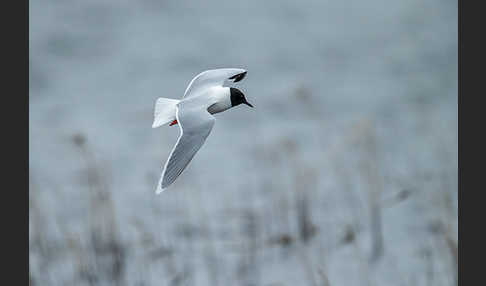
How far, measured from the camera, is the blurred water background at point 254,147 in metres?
3.59

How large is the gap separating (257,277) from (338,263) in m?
0.48

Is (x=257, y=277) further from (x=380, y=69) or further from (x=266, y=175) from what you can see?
(x=380, y=69)

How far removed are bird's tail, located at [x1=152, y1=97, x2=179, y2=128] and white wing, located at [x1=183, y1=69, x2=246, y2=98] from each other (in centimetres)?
7

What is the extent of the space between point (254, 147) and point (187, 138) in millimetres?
2986

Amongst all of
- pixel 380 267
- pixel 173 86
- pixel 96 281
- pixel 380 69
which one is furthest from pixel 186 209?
pixel 380 69

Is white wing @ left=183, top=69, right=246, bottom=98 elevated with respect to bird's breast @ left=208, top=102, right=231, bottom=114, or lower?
elevated

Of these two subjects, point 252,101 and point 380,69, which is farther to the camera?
point 380,69

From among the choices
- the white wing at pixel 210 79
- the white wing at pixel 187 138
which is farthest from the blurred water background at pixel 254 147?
the white wing at pixel 187 138

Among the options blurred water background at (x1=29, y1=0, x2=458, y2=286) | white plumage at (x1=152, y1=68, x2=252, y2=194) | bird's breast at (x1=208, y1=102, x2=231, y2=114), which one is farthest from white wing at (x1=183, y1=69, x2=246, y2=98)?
blurred water background at (x1=29, y1=0, x2=458, y2=286)

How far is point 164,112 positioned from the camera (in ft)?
7.57

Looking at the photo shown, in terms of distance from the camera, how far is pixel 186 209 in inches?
157

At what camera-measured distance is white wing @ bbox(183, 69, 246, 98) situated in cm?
237

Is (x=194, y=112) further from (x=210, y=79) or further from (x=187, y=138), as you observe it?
(x=210, y=79)

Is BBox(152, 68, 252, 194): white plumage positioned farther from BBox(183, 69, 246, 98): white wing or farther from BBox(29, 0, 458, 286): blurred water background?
BBox(29, 0, 458, 286): blurred water background
